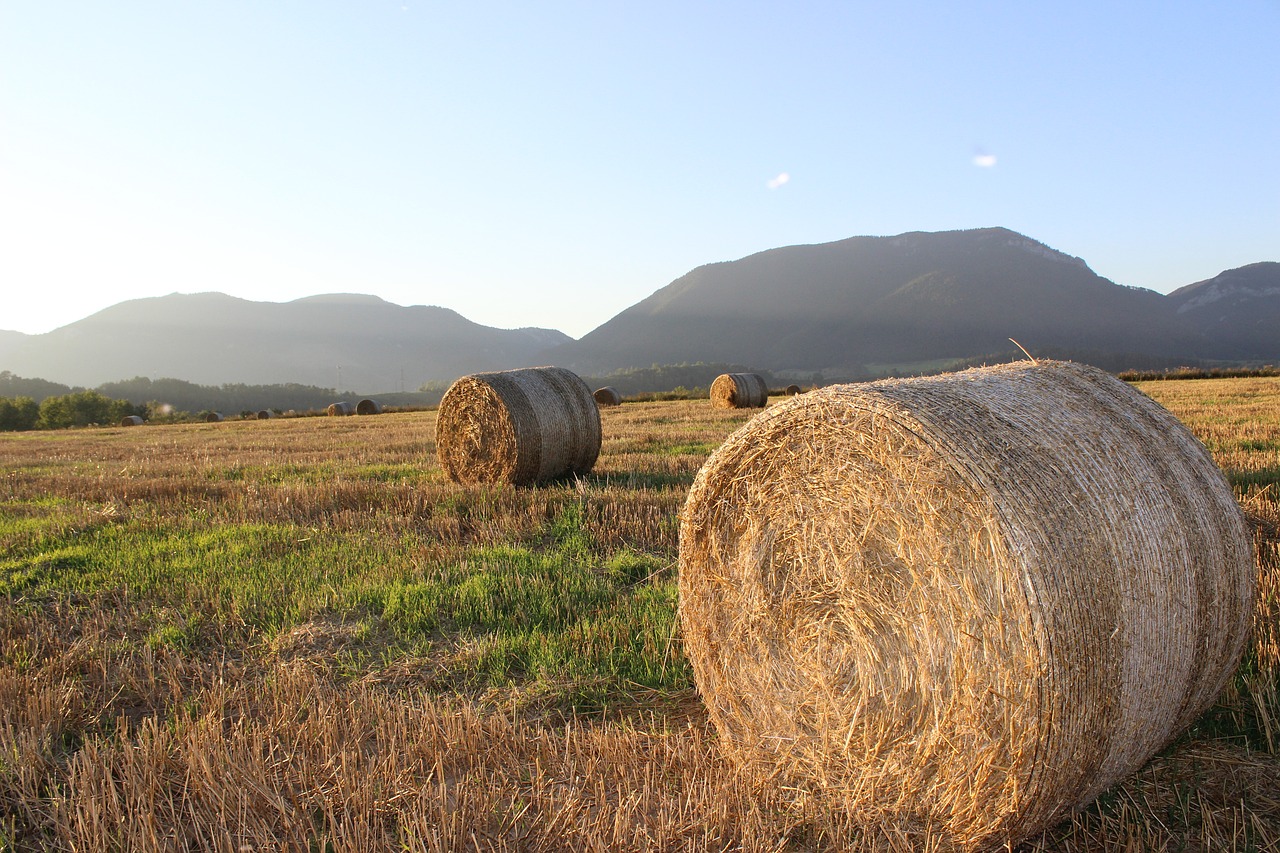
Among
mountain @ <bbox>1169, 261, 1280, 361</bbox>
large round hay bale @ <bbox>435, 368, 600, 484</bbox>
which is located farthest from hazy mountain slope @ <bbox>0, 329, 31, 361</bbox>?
mountain @ <bbox>1169, 261, 1280, 361</bbox>

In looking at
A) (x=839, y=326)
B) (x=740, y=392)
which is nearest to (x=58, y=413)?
(x=740, y=392)

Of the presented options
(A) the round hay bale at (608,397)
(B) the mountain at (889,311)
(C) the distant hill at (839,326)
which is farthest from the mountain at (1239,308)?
(A) the round hay bale at (608,397)

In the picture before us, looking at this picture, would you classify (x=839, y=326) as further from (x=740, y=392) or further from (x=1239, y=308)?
(x=740, y=392)

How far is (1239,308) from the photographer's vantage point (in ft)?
573

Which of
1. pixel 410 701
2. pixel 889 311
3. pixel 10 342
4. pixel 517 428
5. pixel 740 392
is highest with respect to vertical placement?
pixel 10 342

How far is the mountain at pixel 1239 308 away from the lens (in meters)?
140

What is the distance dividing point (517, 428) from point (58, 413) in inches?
1797

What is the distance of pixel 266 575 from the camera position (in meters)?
6.43

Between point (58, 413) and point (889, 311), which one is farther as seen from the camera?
point (889, 311)

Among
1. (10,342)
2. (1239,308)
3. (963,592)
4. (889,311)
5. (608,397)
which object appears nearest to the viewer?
(963,592)

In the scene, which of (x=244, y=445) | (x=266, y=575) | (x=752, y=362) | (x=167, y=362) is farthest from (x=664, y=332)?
(x=266, y=575)

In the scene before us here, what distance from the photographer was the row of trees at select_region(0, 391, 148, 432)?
143 ft

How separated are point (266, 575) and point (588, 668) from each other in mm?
3351

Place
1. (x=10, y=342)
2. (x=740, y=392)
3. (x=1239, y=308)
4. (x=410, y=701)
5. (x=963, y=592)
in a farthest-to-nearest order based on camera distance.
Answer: (x=10, y=342) → (x=1239, y=308) → (x=740, y=392) → (x=410, y=701) → (x=963, y=592)
